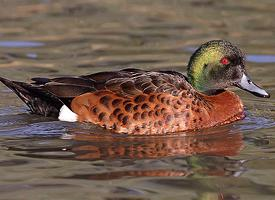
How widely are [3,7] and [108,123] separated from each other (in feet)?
24.2

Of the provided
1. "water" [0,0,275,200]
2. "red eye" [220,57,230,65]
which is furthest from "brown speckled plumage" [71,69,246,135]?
"red eye" [220,57,230,65]

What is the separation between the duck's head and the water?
424 mm

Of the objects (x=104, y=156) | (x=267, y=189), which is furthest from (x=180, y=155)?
(x=267, y=189)

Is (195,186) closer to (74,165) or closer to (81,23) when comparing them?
(74,165)

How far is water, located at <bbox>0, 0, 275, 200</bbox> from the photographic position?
6922 mm

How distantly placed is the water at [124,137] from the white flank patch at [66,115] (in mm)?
87

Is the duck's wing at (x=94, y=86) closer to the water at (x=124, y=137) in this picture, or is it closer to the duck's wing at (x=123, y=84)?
the duck's wing at (x=123, y=84)

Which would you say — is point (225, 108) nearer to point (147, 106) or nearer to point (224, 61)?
point (224, 61)

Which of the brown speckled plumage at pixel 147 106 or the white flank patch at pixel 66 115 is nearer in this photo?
the brown speckled plumage at pixel 147 106

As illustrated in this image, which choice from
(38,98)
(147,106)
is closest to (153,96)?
(147,106)

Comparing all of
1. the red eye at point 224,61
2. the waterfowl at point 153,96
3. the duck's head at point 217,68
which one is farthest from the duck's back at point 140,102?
the red eye at point 224,61

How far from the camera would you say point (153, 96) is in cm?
862

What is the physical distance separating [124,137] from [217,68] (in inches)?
49.0

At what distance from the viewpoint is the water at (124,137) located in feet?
22.7
